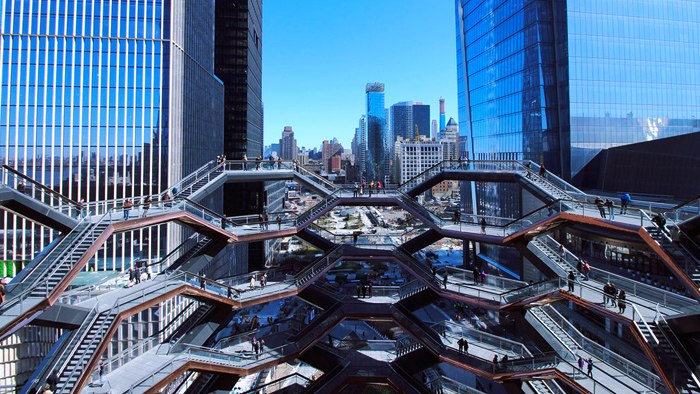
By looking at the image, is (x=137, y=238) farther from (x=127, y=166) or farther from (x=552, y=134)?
(x=552, y=134)

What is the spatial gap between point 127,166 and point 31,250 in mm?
10119

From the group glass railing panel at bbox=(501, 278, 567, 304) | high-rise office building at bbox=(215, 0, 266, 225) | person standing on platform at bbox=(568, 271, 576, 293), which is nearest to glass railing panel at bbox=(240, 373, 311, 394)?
glass railing panel at bbox=(501, 278, 567, 304)

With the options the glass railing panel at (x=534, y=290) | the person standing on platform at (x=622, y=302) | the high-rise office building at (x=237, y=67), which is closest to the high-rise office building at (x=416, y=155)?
the high-rise office building at (x=237, y=67)

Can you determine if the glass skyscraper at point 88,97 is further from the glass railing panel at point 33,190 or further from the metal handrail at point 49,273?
the metal handrail at point 49,273

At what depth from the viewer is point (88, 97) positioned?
3525 cm

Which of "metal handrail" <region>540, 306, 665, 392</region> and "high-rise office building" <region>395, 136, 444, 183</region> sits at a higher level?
"high-rise office building" <region>395, 136, 444, 183</region>

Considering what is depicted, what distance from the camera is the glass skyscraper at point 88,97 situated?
113 ft

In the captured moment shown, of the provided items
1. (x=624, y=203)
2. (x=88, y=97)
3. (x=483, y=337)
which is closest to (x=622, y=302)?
(x=624, y=203)

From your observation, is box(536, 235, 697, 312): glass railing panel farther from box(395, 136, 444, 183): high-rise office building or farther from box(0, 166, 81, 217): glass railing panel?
box(395, 136, 444, 183): high-rise office building

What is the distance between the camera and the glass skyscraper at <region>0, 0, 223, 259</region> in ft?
113

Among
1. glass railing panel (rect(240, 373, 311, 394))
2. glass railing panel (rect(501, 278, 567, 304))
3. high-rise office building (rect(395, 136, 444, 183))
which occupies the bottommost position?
glass railing panel (rect(240, 373, 311, 394))

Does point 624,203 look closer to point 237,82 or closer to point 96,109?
point 96,109

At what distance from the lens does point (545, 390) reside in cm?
2188

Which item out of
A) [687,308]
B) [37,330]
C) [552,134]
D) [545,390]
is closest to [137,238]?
[37,330]
